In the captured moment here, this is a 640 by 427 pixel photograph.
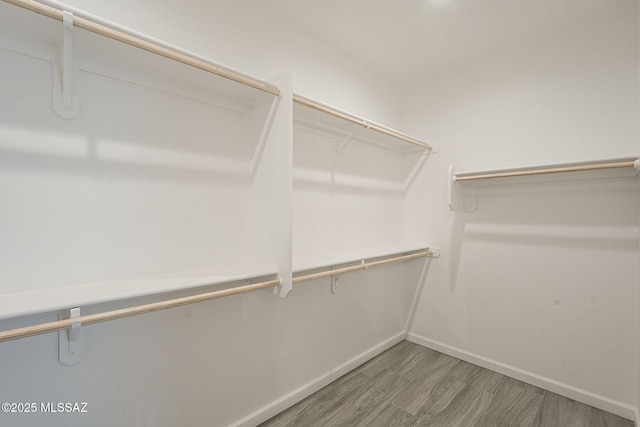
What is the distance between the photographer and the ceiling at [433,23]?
1.77 metres

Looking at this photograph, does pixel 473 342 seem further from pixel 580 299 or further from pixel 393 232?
pixel 393 232

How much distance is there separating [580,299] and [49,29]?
3115 mm

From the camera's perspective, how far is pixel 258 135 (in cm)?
158

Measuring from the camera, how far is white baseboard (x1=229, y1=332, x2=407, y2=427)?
165 centimetres

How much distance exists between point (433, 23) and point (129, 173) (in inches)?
81.9

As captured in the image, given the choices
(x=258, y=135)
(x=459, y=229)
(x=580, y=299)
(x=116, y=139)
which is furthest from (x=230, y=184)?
(x=580, y=299)

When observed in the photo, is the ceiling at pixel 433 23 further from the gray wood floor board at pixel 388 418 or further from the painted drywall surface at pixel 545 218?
the gray wood floor board at pixel 388 418

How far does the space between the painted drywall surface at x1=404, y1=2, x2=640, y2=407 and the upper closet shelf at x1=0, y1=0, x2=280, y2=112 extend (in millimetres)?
1894

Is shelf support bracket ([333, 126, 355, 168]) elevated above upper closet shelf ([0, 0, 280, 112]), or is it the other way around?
upper closet shelf ([0, 0, 280, 112])

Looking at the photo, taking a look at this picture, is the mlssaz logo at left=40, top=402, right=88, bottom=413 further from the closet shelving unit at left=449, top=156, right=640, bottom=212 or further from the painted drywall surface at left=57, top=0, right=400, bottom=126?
the closet shelving unit at left=449, top=156, right=640, bottom=212

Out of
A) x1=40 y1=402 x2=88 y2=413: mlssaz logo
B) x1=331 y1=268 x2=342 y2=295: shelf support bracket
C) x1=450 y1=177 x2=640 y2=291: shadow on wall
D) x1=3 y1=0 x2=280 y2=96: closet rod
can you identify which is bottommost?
x1=40 y1=402 x2=88 y2=413: mlssaz logo

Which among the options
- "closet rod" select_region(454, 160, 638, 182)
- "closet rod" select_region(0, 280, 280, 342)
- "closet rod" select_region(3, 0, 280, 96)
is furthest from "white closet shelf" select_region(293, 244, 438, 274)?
"closet rod" select_region(3, 0, 280, 96)

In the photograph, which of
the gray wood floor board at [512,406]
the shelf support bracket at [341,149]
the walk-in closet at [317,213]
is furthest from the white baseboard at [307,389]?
the shelf support bracket at [341,149]

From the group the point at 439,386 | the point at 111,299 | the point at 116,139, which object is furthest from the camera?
the point at 439,386
